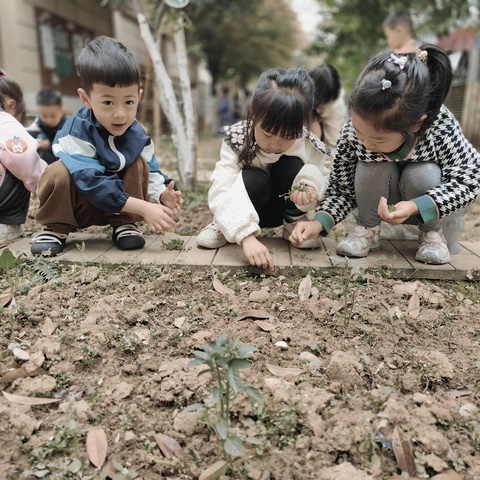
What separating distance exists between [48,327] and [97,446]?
0.59m

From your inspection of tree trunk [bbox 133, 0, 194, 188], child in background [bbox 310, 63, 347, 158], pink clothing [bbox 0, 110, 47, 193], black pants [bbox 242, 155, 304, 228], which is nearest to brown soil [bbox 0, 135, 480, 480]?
black pants [bbox 242, 155, 304, 228]

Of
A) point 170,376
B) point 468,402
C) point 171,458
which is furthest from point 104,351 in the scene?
point 468,402

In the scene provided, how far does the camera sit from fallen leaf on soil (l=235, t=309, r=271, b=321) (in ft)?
5.60

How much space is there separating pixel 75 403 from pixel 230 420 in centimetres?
43

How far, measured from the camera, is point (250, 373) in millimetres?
1393

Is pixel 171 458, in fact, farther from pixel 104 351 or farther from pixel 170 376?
pixel 104 351

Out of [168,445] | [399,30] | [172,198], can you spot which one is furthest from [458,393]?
[399,30]

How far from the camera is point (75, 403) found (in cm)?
131

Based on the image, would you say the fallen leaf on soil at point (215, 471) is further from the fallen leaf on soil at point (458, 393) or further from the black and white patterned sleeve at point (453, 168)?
the black and white patterned sleeve at point (453, 168)

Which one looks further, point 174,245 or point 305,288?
point 174,245

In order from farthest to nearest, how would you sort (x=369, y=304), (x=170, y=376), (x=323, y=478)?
(x=369, y=304) < (x=170, y=376) < (x=323, y=478)

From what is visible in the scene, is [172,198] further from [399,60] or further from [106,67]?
[399,60]

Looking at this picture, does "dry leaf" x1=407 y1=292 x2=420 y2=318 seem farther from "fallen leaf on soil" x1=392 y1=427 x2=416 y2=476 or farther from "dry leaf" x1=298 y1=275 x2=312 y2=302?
"fallen leaf on soil" x1=392 y1=427 x2=416 y2=476

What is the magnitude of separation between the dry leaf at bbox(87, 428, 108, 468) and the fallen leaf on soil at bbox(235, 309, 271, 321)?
24.9 inches
